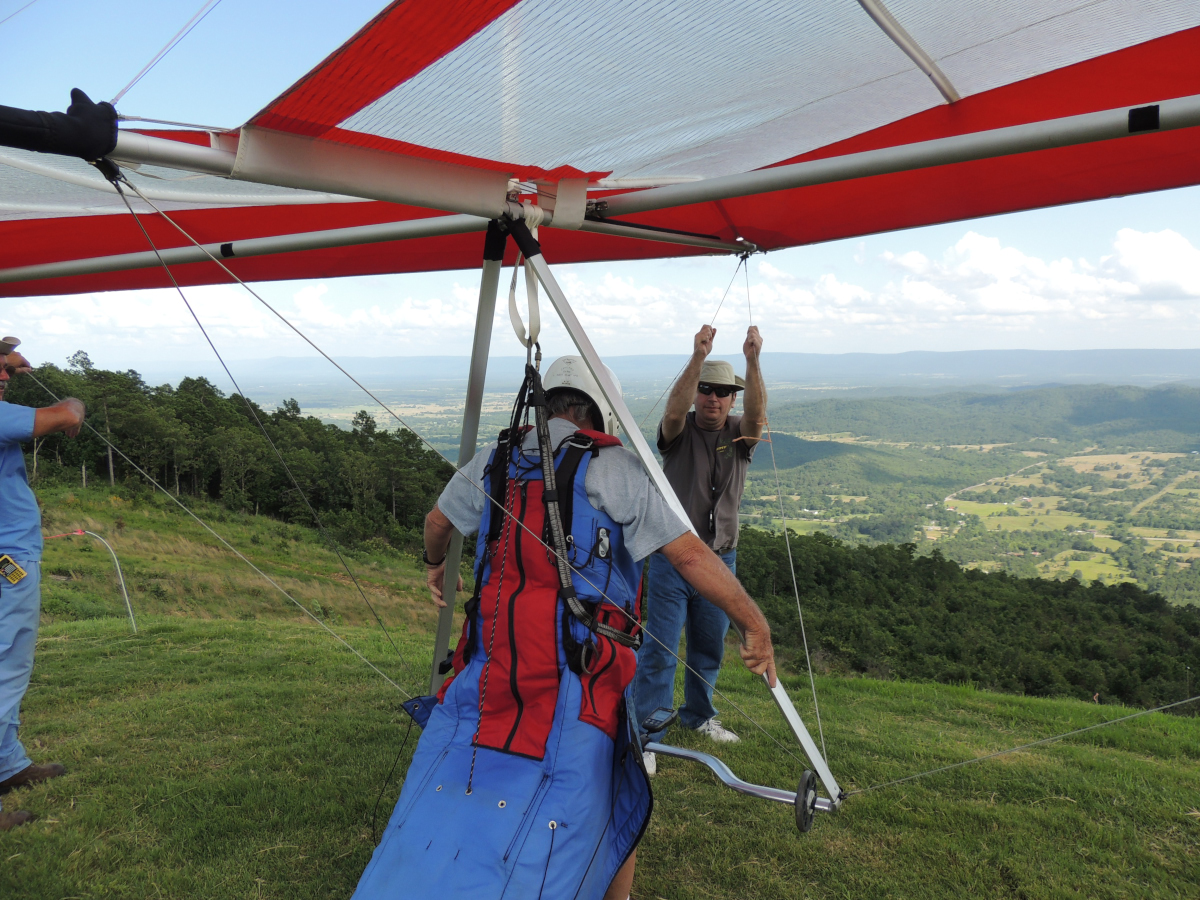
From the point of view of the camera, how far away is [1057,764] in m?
3.17

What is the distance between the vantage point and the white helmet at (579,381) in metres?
1.84

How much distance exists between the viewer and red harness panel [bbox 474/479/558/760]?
1439mm

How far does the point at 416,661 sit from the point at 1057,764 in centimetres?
378

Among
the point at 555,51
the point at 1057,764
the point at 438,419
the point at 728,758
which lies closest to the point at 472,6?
the point at 555,51

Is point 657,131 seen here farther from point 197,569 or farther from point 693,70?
point 197,569

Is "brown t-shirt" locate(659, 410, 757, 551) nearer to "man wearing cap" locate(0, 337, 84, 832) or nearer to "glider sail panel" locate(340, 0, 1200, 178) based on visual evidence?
"glider sail panel" locate(340, 0, 1200, 178)

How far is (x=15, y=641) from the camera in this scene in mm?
2514

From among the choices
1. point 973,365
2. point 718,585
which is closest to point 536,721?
point 718,585

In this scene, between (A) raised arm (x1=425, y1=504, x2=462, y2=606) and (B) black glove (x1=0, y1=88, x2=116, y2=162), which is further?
(A) raised arm (x1=425, y1=504, x2=462, y2=606)

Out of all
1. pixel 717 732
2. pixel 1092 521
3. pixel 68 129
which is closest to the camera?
pixel 68 129

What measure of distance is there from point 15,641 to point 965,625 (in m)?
16.2

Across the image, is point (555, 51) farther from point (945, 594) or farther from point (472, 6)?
point (945, 594)

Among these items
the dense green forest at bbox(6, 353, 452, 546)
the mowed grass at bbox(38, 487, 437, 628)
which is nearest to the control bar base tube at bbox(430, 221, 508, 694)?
the mowed grass at bbox(38, 487, 437, 628)

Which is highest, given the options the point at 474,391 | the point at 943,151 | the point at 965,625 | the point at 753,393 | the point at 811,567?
the point at 943,151
